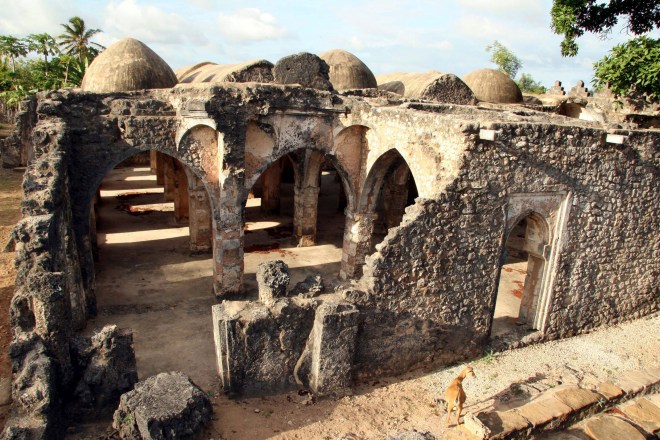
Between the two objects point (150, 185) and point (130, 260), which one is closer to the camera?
point (130, 260)

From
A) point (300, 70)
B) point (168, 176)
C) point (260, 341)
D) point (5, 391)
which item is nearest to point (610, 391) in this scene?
point (260, 341)

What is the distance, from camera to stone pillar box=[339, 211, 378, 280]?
11.6m

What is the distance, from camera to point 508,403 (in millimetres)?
7070

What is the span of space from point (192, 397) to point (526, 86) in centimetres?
5440

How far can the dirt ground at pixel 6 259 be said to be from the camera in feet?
23.8

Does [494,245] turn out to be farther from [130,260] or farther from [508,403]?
[130,260]

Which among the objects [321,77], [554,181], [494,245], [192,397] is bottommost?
[192,397]

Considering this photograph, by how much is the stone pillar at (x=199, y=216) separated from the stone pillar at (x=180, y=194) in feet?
8.02

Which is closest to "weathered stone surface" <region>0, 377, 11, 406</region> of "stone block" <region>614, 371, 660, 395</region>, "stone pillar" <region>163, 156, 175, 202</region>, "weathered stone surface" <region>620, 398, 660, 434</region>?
"weathered stone surface" <region>620, 398, 660, 434</region>

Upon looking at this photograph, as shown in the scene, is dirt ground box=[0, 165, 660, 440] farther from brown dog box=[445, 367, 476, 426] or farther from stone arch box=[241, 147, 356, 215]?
stone arch box=[241, 147, 356, 215]

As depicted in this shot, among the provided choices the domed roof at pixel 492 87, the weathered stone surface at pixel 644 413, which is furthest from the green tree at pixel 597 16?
the weathered stone surface at pixel 644 413

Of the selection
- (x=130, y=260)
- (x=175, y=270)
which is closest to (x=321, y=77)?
(x=175, y=270)

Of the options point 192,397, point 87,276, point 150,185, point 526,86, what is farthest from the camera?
point 526,86

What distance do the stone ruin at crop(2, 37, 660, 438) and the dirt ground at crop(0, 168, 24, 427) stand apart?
100cm
